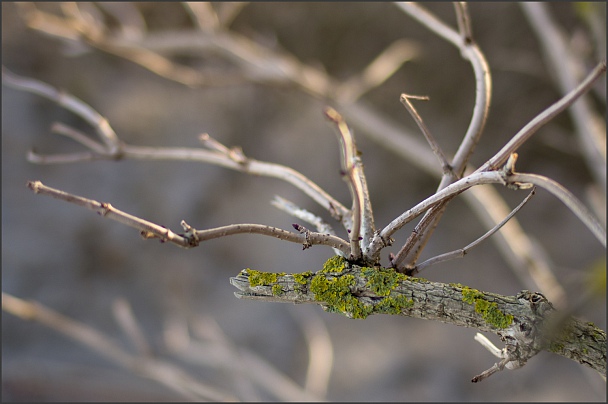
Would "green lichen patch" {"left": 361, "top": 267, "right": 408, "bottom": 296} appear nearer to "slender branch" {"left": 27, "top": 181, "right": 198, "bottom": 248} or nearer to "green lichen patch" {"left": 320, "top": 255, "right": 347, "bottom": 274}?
"green lichen patch" {"left": 320, "top": 255, "right": 347, "bottom": 274}

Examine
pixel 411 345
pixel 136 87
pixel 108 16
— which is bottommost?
pixel 411 345

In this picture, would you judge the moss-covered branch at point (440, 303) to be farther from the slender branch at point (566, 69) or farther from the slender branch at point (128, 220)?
the slender branch at point (566, 69)

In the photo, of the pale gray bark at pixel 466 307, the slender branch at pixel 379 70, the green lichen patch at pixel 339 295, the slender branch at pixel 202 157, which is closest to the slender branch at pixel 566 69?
the slender branch at pixel 379 70

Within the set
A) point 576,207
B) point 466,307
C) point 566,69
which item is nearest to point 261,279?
point 466,307

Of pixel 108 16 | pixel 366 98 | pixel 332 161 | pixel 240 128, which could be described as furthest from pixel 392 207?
pixel 108 16

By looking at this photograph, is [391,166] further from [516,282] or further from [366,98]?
[516,282]

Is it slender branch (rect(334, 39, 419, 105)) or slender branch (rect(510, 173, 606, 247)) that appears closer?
slender branch (rect(510, 173, 606, 247))

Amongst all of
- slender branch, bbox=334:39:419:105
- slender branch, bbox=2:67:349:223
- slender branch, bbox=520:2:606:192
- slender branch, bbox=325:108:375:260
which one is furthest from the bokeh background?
slender branch, bbox=325:108:375:260

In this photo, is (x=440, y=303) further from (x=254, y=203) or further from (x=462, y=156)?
(x=254, y=203)
